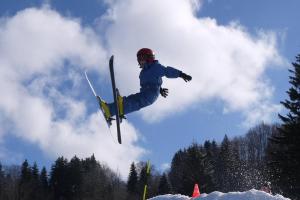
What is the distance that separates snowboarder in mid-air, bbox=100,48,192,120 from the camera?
1153cm

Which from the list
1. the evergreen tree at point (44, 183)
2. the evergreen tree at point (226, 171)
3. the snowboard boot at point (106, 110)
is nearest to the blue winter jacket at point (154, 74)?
the snowboard boot at point (106, 110)

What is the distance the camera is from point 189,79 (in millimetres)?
11352

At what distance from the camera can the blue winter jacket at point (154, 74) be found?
456 inches

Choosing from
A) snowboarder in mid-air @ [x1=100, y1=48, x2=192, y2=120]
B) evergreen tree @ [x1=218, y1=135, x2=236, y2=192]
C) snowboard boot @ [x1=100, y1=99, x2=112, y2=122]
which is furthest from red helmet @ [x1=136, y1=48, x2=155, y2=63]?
evergreen tree @ [x1=218, y1=135, x2=236, y2=192]

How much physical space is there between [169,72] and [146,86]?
61 centimetres

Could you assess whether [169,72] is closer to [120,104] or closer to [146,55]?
[146,55]

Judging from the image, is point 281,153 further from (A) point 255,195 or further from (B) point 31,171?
(B) point 31,171

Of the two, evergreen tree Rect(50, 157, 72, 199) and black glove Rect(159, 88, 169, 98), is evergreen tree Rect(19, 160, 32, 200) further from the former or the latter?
black glove Rect(159, 88, 169, 98)

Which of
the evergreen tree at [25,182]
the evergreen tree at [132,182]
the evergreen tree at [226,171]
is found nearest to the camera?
the evergreen tree at [226,171]

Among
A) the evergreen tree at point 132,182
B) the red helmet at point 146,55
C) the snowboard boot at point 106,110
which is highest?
the evergreen tree at point 132,182

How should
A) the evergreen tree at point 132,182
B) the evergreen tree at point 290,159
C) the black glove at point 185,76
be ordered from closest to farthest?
1. the black glove at point 185,76
2. the evergreen tree at point 290,159
3. the evergreen tree at point 132,182

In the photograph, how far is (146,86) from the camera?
11648mm

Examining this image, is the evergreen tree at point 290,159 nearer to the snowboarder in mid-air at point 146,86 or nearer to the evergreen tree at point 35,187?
the snowboarder in mid-air at point 146,86

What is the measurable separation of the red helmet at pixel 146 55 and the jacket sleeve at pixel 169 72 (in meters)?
0.31
